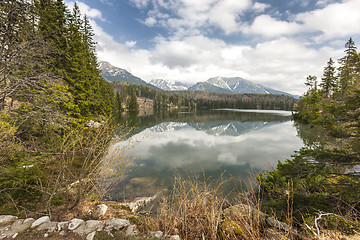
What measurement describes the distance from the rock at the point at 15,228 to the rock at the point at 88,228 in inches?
49.9

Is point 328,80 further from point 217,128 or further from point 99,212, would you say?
point 99,212

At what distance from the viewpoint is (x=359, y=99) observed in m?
4.78

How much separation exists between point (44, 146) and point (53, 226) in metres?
5.40

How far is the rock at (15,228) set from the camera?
3103mm

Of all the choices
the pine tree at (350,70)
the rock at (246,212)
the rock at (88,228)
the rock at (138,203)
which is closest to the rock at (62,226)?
the rock at (88,228)

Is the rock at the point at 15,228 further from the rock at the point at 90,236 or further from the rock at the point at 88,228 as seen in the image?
the rock at the point at 90,236

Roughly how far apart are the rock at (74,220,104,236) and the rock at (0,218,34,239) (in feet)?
4.15

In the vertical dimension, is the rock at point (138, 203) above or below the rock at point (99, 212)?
below

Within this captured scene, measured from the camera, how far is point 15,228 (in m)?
3.28

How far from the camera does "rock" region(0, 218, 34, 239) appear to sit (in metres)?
3.10

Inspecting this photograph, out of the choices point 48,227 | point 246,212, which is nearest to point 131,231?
point 48,227

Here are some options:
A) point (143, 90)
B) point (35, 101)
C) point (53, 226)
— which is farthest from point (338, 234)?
point (143, 90)

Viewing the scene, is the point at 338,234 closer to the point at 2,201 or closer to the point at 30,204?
the point at 30,204

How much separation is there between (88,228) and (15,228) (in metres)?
1.67
